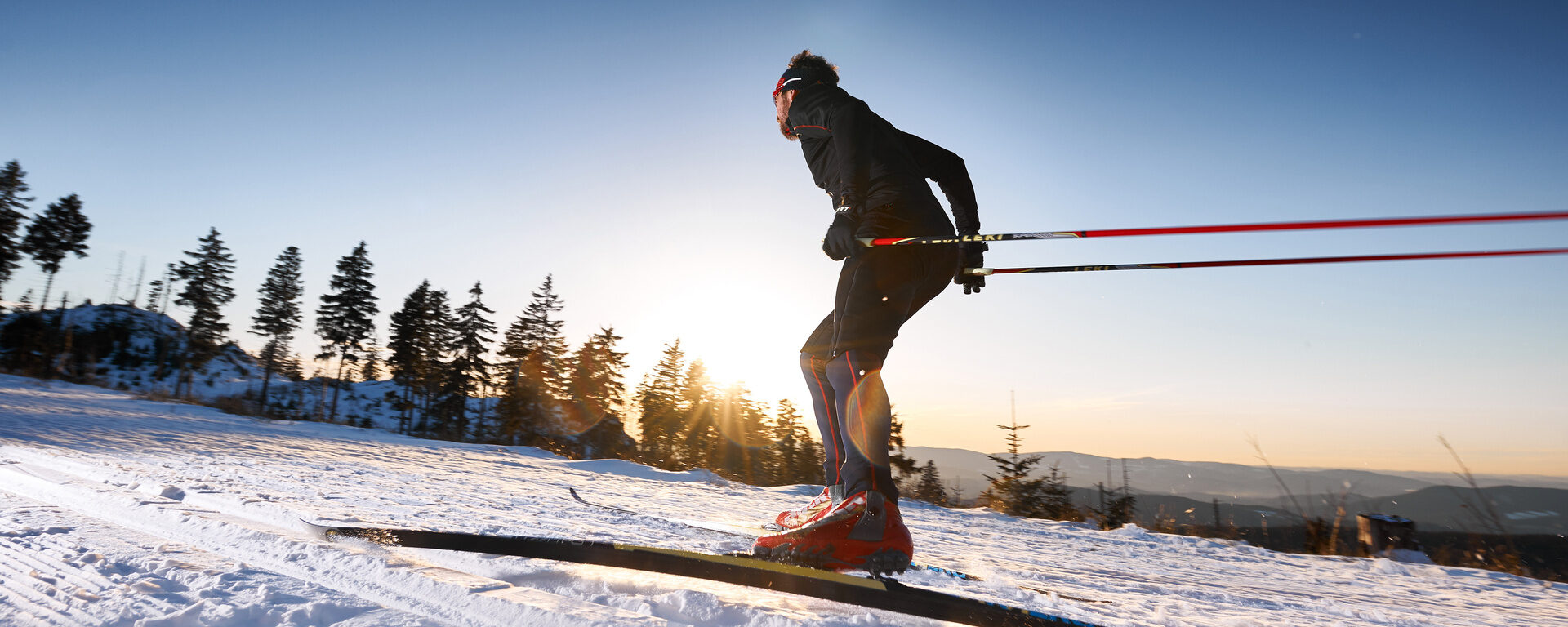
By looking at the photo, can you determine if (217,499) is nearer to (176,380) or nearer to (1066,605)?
(1066,605)

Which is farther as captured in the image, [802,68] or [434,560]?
[802,68]

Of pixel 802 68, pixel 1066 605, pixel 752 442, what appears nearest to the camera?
pixel 1066 605

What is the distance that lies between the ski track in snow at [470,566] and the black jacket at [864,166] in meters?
1.12

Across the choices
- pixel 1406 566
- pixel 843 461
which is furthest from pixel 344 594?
pixel 1406 566

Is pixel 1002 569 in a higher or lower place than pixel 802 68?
lower

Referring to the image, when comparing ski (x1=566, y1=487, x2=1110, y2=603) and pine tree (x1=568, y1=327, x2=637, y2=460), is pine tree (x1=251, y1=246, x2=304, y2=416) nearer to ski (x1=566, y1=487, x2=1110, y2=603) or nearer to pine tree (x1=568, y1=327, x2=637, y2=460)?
pine tree (x1=568, y1=327, x2=637, y2=460)

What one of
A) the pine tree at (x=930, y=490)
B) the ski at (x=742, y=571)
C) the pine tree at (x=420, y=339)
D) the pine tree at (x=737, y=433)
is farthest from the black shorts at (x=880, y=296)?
the pine tree at (x=420, y=339)

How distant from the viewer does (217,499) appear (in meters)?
2.54

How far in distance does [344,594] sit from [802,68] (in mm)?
2100

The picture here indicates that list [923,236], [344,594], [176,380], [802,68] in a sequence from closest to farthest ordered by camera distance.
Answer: [344,594]
[923,236]
[802,68]
[176,380]

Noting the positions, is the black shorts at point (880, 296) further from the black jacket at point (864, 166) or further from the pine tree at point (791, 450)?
the pine tree at point (791, 450)

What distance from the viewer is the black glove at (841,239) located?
2.03m

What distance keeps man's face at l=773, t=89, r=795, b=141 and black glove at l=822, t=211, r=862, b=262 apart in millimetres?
525

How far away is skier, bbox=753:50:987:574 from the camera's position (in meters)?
1.94
